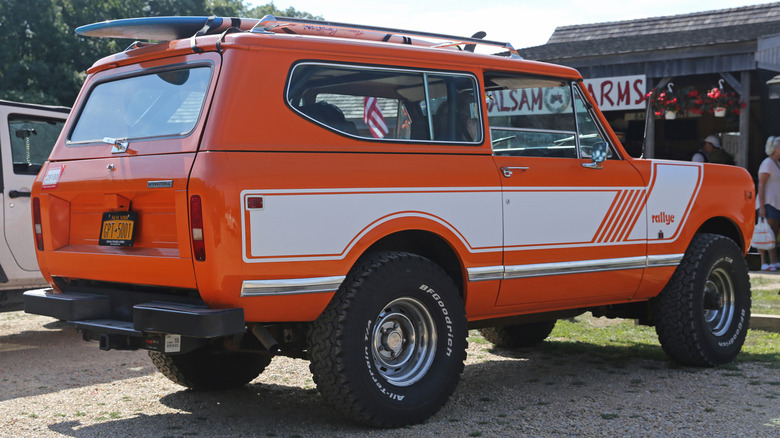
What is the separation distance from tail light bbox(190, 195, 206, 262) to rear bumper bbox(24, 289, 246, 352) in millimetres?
261

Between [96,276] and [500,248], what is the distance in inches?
88.2

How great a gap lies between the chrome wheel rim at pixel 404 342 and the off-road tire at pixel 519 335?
7.98ft

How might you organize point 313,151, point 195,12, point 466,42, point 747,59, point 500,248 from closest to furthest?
point 313,151 < point 500,248 < point 466,42 < point 747,59 < point 195,12

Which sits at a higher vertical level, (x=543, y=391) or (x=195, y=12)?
(x=195, y=12)

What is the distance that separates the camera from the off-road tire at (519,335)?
7.16 metres

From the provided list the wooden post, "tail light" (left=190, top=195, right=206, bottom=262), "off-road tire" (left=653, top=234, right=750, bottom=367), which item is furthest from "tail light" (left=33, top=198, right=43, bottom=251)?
the wooden post

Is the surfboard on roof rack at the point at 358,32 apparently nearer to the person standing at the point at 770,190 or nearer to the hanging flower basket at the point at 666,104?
the person standing at the point at 770,190

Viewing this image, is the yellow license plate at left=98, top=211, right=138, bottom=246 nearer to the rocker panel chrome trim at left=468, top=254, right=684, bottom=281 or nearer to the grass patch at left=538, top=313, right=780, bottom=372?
the rocker panel chrome trim at left=468, top=254, right=684, bottom=281

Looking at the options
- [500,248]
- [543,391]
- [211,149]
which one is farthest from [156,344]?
[543,391]

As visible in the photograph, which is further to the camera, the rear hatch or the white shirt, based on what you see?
the white shirt

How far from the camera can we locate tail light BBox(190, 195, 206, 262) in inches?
159

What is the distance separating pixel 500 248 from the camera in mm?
5074

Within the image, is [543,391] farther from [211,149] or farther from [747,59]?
[747,59]

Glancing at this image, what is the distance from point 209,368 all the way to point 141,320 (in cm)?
147
